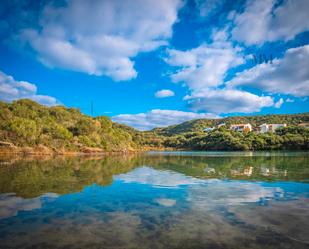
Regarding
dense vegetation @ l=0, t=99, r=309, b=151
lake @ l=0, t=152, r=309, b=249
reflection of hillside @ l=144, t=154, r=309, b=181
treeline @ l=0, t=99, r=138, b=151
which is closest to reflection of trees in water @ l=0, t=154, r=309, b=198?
reflection of hillside @ l=144, t=154, r=309, b=181

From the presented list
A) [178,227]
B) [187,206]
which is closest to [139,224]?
[178,227]

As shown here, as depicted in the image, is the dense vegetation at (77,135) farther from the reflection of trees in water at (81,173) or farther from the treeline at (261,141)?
the reflection of trees in water at (81,173)

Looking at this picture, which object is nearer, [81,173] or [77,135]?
[81,173]

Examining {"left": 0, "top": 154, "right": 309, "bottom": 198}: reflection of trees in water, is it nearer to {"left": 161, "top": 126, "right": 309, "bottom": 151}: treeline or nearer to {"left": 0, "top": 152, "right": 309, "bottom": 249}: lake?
{"left": 0, "top": 152, "right": 309, "bottom": 249}: lake

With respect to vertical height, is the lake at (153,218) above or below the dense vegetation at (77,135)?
below

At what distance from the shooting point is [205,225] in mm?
6742

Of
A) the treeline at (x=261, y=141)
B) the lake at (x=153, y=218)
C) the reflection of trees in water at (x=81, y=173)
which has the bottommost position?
the lake at (x=153, y=218)

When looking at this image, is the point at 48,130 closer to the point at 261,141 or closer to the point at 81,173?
the point at 81,173

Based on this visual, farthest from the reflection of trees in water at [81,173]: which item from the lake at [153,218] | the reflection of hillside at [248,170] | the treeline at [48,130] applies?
the treeline at [48,130]

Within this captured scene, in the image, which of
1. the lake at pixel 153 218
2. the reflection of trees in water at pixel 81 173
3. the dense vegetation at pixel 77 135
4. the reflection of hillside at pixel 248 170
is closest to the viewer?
the lake at pixel 153 218

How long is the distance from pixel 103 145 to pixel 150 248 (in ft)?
222

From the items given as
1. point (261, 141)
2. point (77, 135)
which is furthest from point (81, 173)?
point (261, 141)

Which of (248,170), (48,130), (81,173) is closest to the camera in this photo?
(81,173)

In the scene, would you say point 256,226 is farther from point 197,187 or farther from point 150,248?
point 197,187
